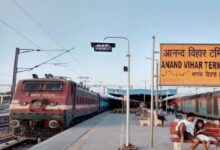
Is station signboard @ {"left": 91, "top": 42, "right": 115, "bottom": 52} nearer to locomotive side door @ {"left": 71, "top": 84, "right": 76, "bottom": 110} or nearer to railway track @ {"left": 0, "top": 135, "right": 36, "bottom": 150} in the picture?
railway track @ {"left": 0, "top": 135, "right": 36, "bottom": 150}

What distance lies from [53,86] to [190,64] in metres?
9.98

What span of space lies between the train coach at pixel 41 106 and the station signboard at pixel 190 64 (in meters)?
8.49

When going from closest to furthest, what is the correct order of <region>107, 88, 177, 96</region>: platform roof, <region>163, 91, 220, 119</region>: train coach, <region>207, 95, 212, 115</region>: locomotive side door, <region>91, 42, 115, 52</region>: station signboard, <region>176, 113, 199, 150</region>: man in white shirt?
<region>176, 113, 199, 150</region>: man in white shirt, <region>91, 42, 115, 52</region>: station signboard, <region>163, 91, 220, 119</region>: train coach, <region>207, 95, 212, 115</region>: locomotive side door, <region>107, 88, 177, 96</region>: platform roof

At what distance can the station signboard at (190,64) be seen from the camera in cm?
1376

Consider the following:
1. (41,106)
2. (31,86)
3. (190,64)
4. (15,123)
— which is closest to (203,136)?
(190,64)

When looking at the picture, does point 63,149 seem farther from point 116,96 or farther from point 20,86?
point 116,96

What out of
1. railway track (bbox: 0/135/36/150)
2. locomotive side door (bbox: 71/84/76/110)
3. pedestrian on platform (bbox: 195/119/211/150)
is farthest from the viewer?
locomotive side door (bbox: 71/84/76/110)

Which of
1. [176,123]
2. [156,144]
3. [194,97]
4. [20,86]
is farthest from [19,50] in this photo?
[194,97]

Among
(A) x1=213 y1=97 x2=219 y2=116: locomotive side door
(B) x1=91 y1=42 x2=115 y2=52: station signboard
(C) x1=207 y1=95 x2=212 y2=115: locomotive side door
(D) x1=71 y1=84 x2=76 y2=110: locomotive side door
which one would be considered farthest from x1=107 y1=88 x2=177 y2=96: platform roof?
(B) x1=91 y1=42 x2=115 y2=52: station signboard

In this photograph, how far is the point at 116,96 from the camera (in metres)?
93.0

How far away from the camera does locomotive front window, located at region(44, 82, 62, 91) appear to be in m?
22.0

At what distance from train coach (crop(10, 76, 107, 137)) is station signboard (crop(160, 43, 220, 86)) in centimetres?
849

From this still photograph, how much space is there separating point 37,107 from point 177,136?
10.0 metres

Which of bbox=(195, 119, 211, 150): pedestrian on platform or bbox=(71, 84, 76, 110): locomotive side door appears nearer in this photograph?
bbox=(195, 119, 211, 150): pedestrian on platform
